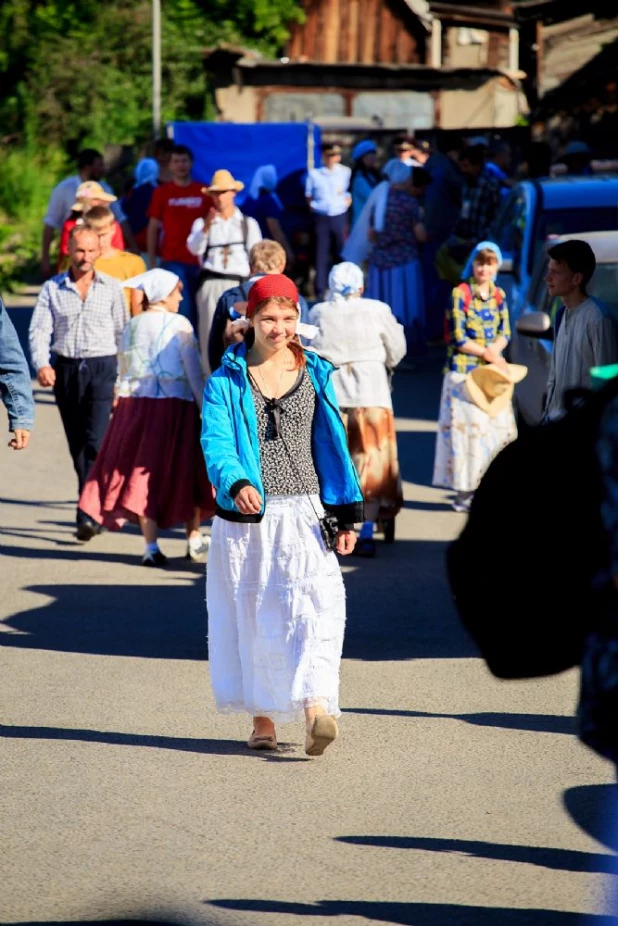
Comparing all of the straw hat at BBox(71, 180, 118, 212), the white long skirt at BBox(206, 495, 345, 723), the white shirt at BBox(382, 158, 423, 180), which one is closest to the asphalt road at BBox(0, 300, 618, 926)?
the white long skirt at BBox(206, 495, 345, 723)

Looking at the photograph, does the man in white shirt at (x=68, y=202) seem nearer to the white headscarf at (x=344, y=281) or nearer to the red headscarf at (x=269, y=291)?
the white headscarf at (x=344, y=281)

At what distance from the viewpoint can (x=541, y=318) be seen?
1012 cm

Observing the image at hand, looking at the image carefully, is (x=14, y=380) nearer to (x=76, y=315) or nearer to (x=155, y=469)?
(x=155, y=469)

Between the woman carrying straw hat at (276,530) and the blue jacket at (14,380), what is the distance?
1.02m

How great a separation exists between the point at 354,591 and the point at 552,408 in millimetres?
1853

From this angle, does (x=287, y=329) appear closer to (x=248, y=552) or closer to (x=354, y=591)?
(x=248, y=552)

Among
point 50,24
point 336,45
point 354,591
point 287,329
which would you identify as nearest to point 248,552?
point 287,329

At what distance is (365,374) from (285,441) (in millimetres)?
4072

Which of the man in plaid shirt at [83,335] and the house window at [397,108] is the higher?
the house window at [397,108]

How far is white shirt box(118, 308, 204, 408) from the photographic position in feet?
33.8

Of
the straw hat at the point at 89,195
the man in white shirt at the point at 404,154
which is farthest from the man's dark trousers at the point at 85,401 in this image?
the man in white shirt at the point at 404,154

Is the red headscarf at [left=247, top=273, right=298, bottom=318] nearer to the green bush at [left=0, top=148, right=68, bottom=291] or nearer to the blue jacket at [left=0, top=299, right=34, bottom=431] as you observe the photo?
the blue jacket at [left=0, top=299, right=34, bottom=431]

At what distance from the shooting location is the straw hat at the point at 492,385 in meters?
11.9

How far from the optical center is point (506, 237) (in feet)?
50.4
